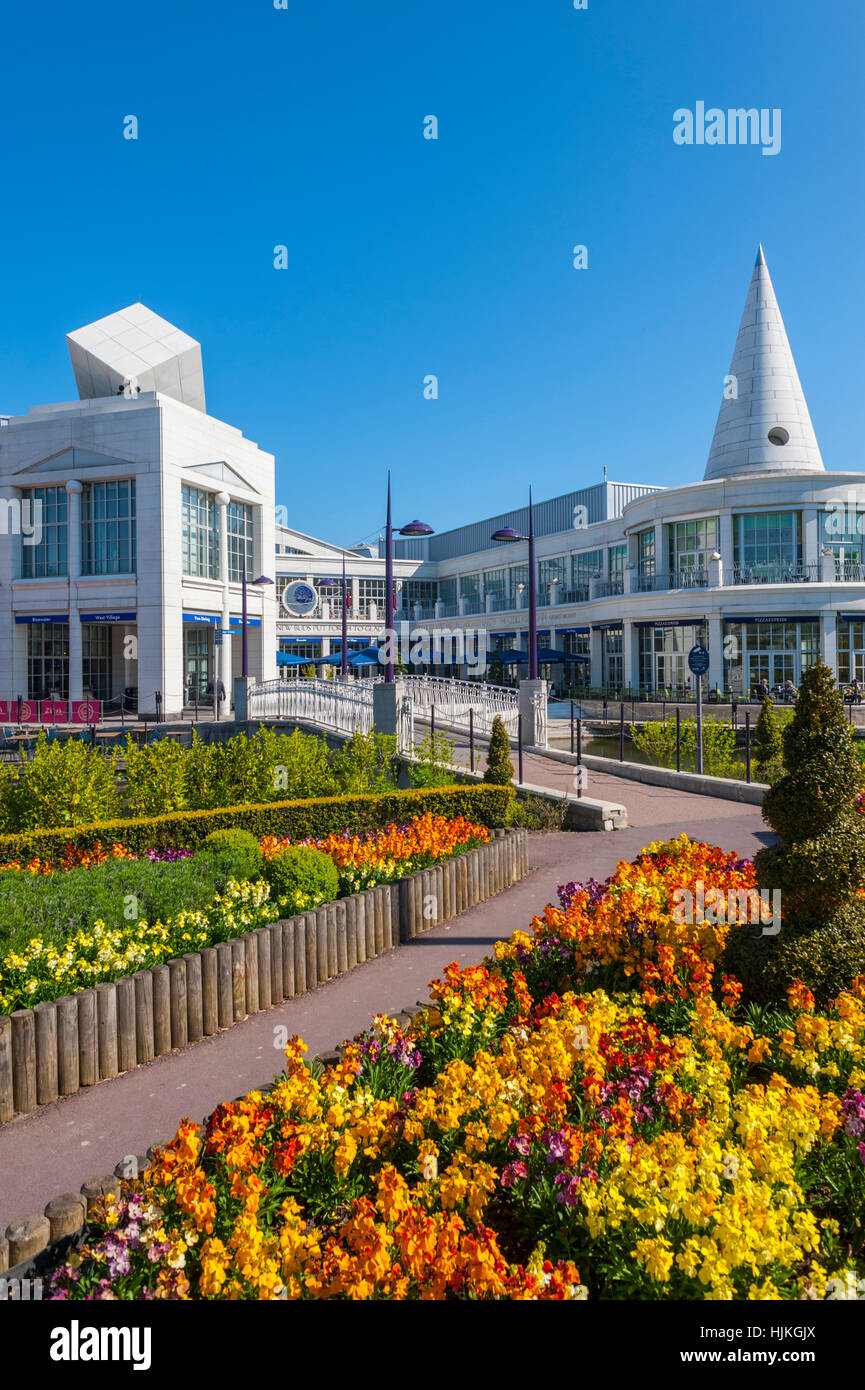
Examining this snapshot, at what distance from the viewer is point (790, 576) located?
38688 millimetres

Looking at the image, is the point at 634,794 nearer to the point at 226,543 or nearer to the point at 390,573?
the point at 390,573

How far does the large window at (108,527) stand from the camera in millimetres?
38594

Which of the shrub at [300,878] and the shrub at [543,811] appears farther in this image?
the shrub at [543,811]

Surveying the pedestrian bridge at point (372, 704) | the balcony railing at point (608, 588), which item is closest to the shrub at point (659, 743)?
the pedestrian bridge at point (372, 704)

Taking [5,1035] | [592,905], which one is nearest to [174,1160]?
[5,1035]

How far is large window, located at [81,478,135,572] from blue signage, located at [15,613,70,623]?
2405 millimetres

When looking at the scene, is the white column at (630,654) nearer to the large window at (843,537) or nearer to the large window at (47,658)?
the large window at (843,537)

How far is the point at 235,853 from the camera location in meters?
8.55

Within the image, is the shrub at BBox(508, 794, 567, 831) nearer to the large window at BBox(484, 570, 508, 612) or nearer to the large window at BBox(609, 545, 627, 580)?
the large window at BBox(609, 545, 627, 580)

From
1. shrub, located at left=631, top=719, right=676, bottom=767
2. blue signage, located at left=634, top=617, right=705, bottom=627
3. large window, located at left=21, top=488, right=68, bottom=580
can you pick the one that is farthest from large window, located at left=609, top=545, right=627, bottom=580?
large window, located at left=21, top=488, right=68, bottom=580

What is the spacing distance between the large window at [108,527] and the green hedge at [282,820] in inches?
1190

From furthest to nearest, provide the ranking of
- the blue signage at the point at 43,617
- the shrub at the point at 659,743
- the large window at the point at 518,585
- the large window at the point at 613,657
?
the large window at the point at 518,585, the large window at the point at 613,657, the blue signage at the point at 43,617, the shrub at the point at 659,743

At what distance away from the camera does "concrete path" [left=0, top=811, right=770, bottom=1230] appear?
4.74 m

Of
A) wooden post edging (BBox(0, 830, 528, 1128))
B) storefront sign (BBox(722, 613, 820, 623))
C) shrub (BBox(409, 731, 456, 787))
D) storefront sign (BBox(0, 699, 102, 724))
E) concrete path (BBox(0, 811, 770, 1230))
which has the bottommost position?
concrete path (BBox(0, 811, 770, 1230))
